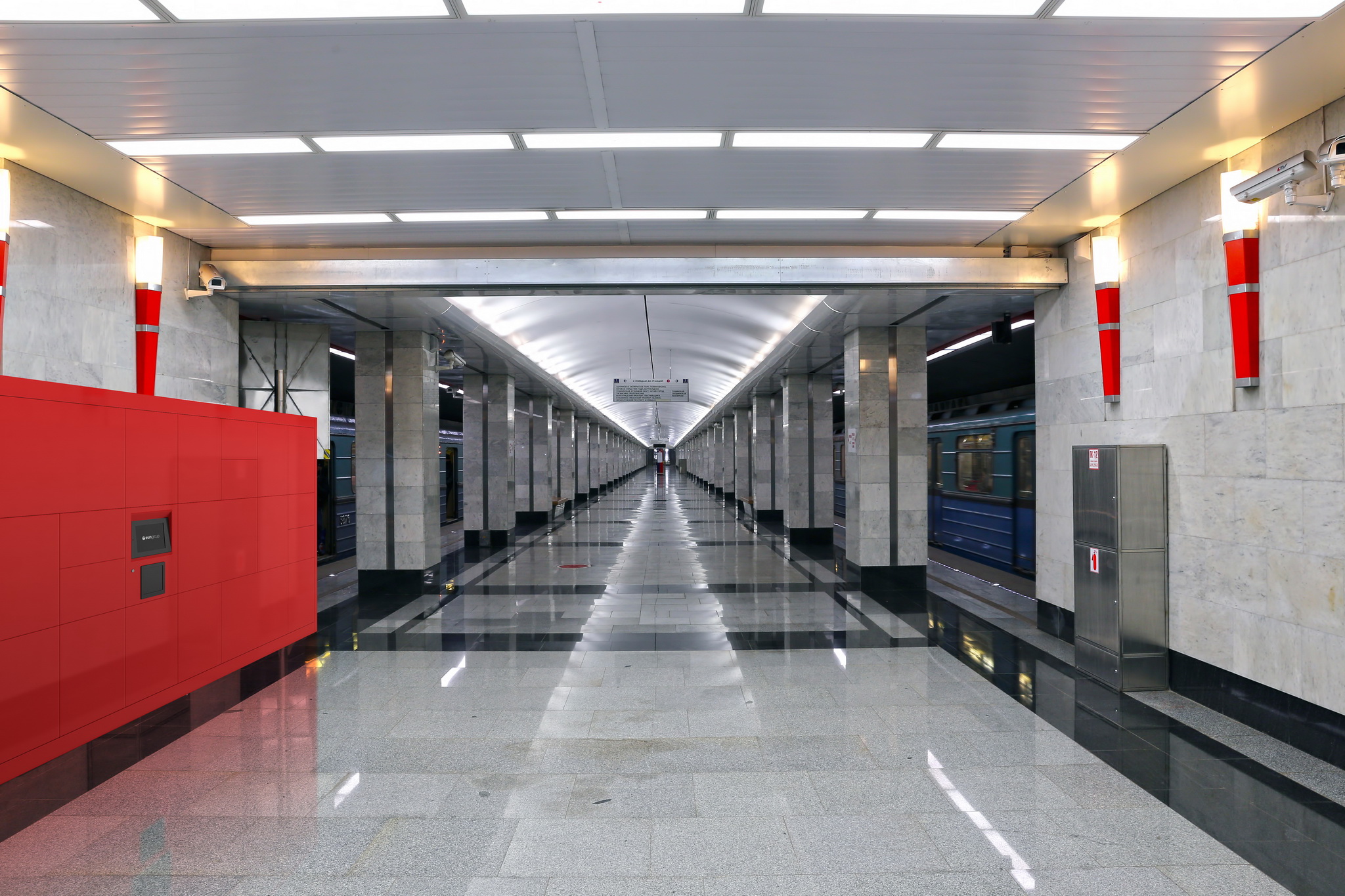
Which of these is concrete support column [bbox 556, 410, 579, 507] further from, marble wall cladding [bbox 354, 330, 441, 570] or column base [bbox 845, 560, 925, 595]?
column base [bbox 845, 560, 925, 595]

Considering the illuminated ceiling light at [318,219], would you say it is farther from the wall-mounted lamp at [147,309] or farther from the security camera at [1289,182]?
the security camera at [1289,182]

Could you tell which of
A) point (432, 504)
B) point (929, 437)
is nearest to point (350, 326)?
point (432, 504)

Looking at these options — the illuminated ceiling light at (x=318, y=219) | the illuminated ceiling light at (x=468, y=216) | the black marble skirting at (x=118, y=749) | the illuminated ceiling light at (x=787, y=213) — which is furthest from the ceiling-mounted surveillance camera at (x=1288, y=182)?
the black marble skirting at (x=118, y=749)

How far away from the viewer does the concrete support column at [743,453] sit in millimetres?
25531

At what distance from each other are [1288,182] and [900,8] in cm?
293

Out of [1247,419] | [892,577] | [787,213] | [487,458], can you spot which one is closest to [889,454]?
[892,577]

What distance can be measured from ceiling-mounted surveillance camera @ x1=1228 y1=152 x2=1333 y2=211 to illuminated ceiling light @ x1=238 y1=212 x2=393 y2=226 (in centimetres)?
681

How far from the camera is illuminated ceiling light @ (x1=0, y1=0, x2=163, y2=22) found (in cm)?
350

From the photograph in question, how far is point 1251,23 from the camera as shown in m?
3.72

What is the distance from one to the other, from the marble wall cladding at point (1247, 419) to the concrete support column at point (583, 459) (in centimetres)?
2647

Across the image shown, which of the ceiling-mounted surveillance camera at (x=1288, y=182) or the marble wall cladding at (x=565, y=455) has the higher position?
the ceiling-mounted surveillance camera at (x=1288, y=182)

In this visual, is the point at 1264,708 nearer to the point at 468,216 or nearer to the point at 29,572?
the point at 468,216

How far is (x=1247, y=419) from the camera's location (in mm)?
5246

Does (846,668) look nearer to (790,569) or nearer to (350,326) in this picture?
(790,569)
